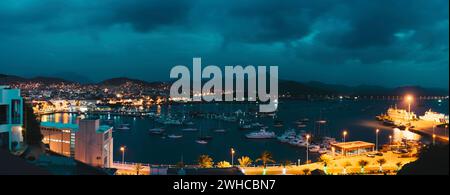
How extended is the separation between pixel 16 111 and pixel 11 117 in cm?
10

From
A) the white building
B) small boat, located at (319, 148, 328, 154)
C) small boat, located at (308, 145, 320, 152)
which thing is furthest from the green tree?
small boat, located at (308, 145, 320, 152)

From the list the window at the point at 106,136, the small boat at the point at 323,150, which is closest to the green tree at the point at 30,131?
the window at the point at 106,136

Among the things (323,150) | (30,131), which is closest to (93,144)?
(30,131)

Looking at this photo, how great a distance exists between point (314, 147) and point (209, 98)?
25.3 m

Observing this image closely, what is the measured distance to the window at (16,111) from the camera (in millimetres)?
4188

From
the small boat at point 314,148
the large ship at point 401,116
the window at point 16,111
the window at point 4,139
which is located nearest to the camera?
the window at point 4,139

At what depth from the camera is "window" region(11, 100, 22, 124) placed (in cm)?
419

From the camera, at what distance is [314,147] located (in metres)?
10.7

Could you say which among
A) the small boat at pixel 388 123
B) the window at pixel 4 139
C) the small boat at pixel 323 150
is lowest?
the small boat at pixel 323 150

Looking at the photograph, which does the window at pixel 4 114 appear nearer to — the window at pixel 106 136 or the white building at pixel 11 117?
the white building at pixel 11 117

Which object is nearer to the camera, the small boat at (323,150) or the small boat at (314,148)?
the small boat at (323,150)

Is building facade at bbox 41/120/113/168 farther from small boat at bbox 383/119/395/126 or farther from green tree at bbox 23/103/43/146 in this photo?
small boat at bbox 383/119/395/126
